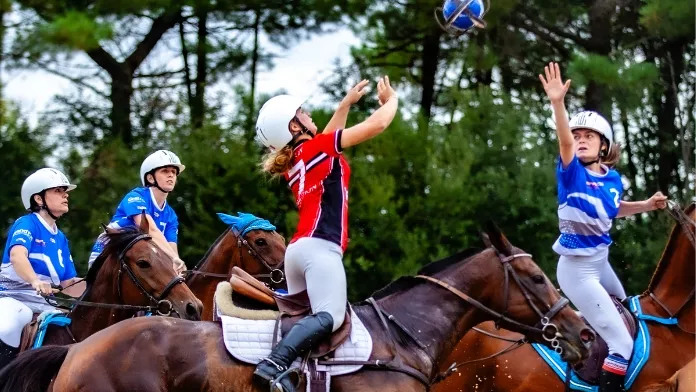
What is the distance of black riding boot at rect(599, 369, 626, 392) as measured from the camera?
7.79 m

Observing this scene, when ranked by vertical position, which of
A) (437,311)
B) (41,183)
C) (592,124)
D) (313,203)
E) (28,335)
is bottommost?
(28,335)

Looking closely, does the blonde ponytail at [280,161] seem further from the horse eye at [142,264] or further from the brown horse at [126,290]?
the horse eye at [142,264]

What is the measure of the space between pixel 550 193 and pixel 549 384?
11098mm

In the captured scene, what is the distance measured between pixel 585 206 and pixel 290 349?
2764 mm

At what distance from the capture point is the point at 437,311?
23.0ft

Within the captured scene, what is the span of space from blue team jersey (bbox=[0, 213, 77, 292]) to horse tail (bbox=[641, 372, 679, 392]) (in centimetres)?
502

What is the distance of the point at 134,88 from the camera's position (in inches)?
838

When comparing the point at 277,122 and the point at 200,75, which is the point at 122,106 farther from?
the point at 277,122

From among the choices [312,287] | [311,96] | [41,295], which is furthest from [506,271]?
[311,96]

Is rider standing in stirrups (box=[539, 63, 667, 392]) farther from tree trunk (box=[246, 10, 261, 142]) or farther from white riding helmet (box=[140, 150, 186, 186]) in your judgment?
tree trunk (box=[246, 10, 261, 142])

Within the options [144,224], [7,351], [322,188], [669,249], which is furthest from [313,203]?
[7,351]

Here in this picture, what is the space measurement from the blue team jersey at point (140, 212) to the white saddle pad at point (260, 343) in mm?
2958

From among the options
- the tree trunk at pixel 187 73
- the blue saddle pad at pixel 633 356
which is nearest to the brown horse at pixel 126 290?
the blue saddle pad at pixel 633 356

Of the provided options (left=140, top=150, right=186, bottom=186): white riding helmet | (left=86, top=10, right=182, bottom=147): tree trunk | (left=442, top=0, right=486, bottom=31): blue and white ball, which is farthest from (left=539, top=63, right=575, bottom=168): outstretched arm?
(left=86, top=10, right=182, bottom=147): tree trunk
